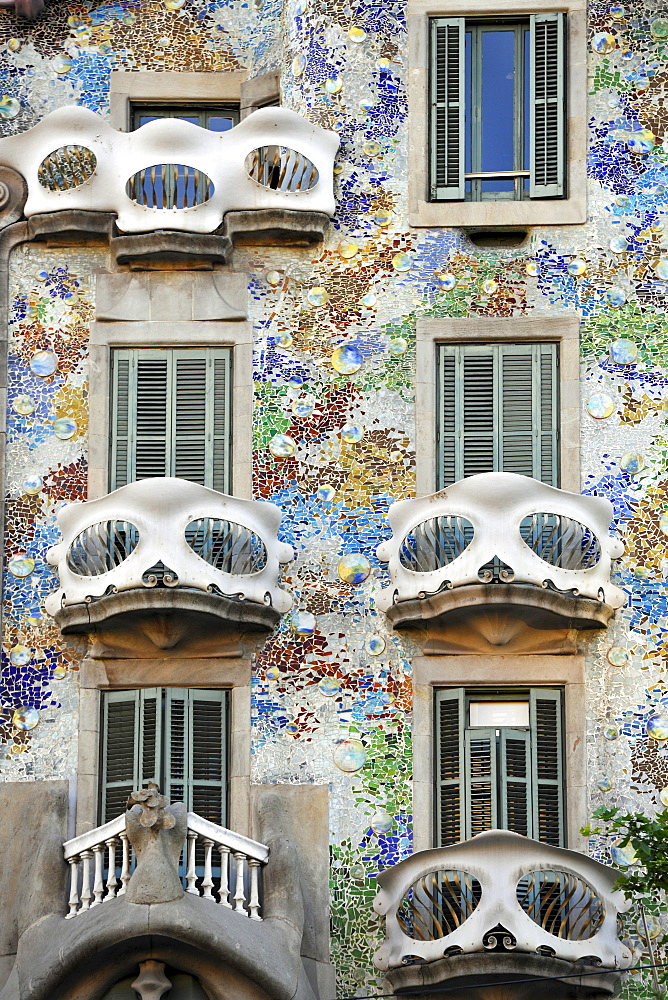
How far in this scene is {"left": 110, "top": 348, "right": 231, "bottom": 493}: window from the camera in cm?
2584

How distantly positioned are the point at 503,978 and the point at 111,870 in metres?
3.48

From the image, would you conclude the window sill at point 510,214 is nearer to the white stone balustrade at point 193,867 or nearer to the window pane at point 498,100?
the window pane at point 498,100

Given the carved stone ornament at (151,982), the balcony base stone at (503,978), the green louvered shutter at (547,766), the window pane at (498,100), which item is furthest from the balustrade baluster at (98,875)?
the window pane at (498,100)

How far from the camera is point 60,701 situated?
25.1 meters

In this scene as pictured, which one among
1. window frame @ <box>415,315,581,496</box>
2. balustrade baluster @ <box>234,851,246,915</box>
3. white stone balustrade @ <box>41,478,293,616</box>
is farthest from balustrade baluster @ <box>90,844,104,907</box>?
window frame @ <box>415,315,581,496</box>

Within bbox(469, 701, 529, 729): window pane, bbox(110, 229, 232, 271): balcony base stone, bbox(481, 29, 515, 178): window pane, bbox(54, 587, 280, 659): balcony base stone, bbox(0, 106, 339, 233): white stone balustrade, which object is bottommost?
bbox(469, 701, 529, 729): window pane

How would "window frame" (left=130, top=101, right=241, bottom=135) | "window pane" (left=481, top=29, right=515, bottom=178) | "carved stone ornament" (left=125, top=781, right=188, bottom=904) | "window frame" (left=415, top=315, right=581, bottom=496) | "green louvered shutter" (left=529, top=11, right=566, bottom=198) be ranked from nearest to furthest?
"carved stone ornament" (left=125, top=781, right=188, bottom=904), "window frame" (left=415, top=315, right=581, bottom=496), "green louvered shutter" (left=529, top=11, right=566, bottom=198), "window pane" (left=481, top=29, right=515, bottom=178), "window frame" (left=130, top=101, right=241, bottom=135)

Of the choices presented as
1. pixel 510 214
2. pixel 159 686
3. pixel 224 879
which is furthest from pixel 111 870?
pixel 510 214

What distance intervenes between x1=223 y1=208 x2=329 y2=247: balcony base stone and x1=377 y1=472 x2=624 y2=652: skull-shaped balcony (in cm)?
294

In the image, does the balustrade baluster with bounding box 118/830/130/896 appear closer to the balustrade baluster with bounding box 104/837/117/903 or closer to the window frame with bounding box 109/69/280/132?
the balustrade baluster with bounding box 104/837/117/903

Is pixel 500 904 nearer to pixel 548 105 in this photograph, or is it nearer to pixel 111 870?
pixel 111 870

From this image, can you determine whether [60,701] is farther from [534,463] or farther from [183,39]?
[183,39]

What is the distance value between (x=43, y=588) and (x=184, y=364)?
2560mm

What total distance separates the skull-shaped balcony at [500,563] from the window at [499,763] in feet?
1.69
